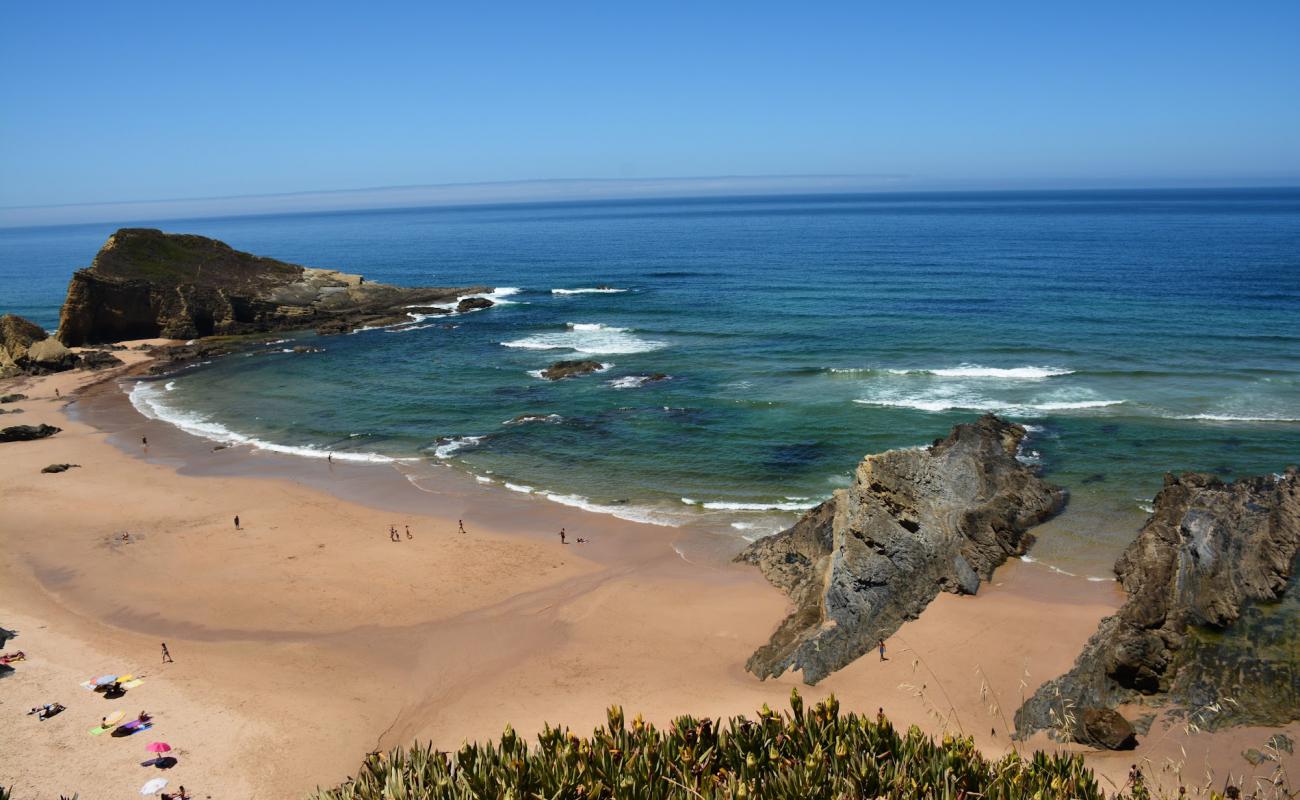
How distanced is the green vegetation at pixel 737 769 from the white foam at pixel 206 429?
27317mm

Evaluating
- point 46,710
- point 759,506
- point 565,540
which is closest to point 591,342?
point 759,506

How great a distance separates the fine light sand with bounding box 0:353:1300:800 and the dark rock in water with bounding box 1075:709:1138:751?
1.10 ft

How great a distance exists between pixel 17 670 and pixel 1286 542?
32.9 metres

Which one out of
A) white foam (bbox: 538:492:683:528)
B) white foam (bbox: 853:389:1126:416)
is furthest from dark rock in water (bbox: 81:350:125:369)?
white foam (bbox: 853:389:1126:416)

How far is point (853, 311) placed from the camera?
61.8 meters

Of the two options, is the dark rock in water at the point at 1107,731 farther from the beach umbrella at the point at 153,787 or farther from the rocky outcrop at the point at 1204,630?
the beach umbrella at the point at 153,787

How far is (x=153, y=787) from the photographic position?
16.6 metres

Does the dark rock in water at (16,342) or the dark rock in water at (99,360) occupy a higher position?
the dark rock in water at (16,342)

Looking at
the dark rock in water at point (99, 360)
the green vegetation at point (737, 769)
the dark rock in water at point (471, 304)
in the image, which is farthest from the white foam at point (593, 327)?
the green vegetation at point (737, 769)

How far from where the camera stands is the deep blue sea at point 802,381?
3259 centimetres

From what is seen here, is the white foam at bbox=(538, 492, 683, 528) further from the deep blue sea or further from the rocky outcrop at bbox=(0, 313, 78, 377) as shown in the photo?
the rocky outcrop at bbox=(0, 313, 78, 377)

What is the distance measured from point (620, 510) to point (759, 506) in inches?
204

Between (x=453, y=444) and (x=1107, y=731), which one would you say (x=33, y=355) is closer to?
Answer: (x=453, y=444)

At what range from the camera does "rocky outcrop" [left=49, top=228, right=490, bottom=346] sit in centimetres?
6112
